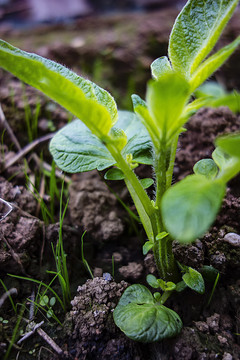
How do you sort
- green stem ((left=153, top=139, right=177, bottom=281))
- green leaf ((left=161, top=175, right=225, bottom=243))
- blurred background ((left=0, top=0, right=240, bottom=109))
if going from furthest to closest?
blurred background ((left=0, top=0, right=240, bottom=109)) < green stem ((left=153, top=139, right=177, bottom=281)) < green leaf ((left=161, top=175, right=225, bottom=243))

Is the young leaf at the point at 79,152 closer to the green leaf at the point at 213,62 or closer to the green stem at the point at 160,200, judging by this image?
the green stem at the point at 160,200

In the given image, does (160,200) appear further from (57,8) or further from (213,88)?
(57,8)

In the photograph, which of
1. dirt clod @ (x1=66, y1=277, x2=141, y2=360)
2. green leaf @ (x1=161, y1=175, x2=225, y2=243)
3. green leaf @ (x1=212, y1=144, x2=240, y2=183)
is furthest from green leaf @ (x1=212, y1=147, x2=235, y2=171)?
dirt clod @ (x1=66, y1=277, x2=141, y2=360)

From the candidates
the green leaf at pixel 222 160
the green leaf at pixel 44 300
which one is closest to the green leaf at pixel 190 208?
the green leaf at pixel 222 160

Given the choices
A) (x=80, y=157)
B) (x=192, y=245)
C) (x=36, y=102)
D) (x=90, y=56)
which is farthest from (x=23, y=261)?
(x=90, y=56)

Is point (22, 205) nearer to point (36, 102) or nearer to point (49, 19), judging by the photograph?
point (36, 102)

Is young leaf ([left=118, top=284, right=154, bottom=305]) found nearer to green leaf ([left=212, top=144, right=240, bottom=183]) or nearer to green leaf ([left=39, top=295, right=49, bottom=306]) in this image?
green leaf ([left=39, top=295, right=49, bottom=306])

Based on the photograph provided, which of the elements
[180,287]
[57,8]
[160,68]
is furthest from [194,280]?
[57,8]
